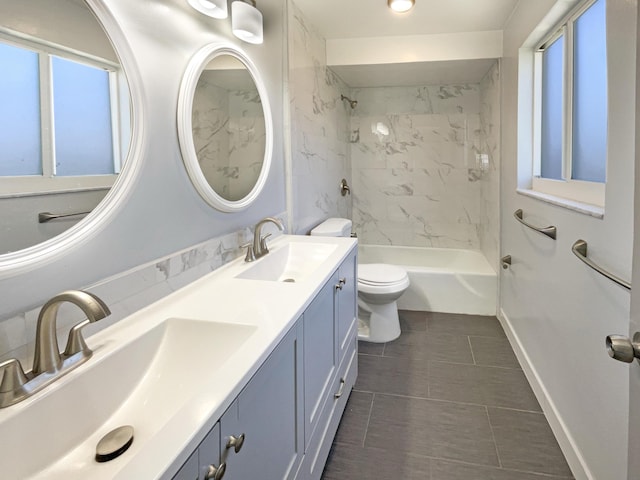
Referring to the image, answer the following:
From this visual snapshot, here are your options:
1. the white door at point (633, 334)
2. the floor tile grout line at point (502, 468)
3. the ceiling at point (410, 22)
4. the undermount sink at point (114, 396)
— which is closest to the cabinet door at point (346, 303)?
the floor tile grout line at point (502, 468)

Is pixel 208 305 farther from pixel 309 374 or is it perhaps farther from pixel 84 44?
pixel 84 44

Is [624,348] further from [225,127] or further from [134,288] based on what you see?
[225,127]

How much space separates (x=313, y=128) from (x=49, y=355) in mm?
2453

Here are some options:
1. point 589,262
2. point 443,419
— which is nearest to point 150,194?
point 589,262

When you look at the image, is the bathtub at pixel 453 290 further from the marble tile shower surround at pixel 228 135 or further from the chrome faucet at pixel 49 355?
the chrome faucet at pixel 49 355

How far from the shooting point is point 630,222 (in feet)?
3.97

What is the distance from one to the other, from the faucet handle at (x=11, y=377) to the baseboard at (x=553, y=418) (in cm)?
181

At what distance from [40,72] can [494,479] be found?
2.01 metres

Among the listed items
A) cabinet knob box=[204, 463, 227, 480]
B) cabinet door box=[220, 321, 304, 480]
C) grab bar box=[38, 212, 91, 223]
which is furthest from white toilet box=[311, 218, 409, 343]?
cabinet knob box=[204, 463, 227, 480]

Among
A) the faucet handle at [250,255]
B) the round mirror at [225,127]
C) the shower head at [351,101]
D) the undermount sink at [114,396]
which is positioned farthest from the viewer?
the shower head at [351,101]

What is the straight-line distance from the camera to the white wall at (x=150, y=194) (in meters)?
0.98

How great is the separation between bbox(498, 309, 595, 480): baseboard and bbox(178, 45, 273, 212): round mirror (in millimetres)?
1704

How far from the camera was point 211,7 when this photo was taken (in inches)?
62.6

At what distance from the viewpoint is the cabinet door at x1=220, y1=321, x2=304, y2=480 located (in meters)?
0.88
